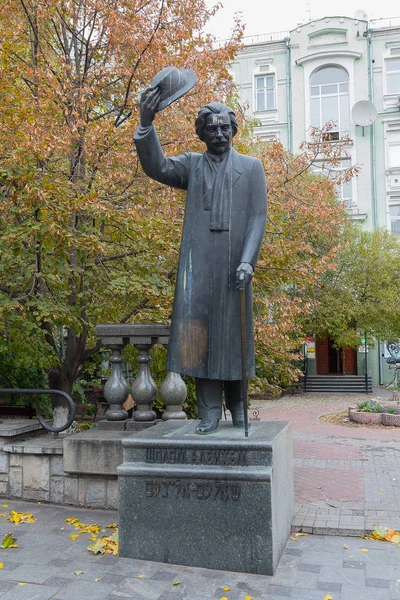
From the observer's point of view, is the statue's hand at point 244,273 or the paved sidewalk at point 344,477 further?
the paved sidewalk at point 344,477

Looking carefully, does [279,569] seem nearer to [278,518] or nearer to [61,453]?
[278,518]

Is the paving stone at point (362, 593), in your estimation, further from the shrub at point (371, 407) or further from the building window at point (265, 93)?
the building window at point (265, 93)

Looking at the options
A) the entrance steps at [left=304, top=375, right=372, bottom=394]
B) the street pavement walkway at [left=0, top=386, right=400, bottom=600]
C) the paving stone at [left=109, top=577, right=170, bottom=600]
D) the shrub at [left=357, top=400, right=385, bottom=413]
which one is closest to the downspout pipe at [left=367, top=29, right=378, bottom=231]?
the entrance steps at [left=304, top=375, right=372, bottom=394]

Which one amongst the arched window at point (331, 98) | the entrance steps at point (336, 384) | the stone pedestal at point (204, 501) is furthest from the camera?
the arched window at point (331, 98)

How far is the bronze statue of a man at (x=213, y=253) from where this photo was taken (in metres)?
4.09

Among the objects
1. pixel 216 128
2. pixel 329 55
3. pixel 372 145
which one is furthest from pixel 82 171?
pixel 329 55

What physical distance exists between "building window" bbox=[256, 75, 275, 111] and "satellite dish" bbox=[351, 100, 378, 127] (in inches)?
166

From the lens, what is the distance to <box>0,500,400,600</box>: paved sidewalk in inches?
130

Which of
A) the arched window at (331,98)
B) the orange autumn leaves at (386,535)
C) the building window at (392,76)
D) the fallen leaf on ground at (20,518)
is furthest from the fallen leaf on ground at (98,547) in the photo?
the building window at (392,76)

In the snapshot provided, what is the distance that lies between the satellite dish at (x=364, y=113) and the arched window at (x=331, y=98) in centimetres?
107

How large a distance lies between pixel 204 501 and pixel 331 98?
2723 centimetres

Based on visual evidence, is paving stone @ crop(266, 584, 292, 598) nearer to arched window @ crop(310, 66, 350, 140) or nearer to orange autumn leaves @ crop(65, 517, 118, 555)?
orange autumn leaves @ crop(65, 517, 118, 555)

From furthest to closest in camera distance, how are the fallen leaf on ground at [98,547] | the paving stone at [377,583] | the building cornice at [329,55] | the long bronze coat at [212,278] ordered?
the building cornice at [329,55], the long bronze coat at [212,278], the fallen leaf on ground at [98,547], the paving stone at [377,583]

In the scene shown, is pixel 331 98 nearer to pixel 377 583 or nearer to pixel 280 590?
pixel 377 583
